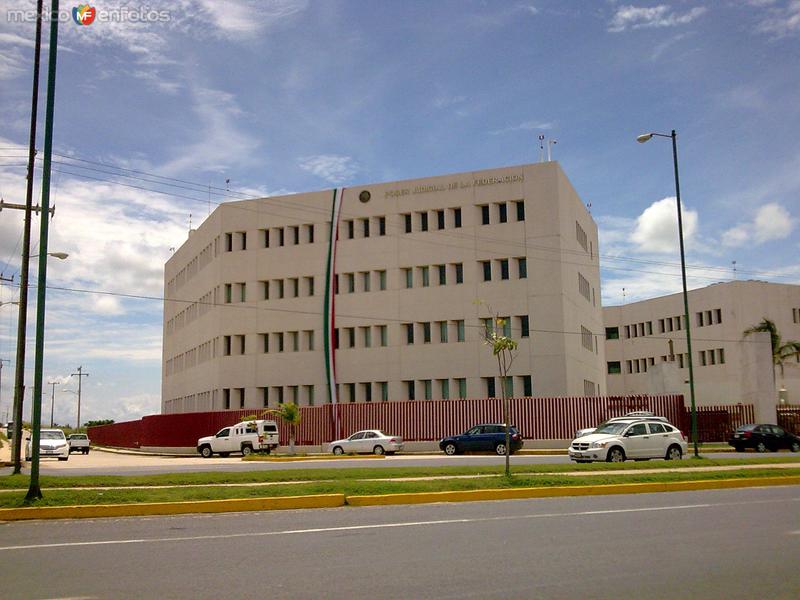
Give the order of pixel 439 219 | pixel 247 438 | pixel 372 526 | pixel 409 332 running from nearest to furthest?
pixel 372 526
pixel 247 438
pixel 409 332
pixel 439 219

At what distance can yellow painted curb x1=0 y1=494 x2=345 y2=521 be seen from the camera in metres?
14.7

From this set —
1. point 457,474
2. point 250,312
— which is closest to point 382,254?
point 250,312

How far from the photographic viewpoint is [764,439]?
38.3 meters

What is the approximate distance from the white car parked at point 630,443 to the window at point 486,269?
23.7m

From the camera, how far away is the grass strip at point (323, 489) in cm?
1575

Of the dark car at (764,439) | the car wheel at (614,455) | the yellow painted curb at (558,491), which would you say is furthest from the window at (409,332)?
the yellow painted curb at (558,491)

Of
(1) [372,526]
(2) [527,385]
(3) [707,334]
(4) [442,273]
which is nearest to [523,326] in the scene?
(2) [527,385]

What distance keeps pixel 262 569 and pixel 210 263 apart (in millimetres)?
53597

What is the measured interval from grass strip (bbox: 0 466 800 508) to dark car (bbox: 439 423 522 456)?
57.3 ft

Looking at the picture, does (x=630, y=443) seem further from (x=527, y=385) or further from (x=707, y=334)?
(x=707, y=334)

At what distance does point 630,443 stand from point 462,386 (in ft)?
79.1

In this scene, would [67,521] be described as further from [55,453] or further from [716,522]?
[55,453]

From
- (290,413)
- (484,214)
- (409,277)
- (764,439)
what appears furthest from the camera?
(409,277)

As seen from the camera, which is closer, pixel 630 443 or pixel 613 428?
pixel 630 443
